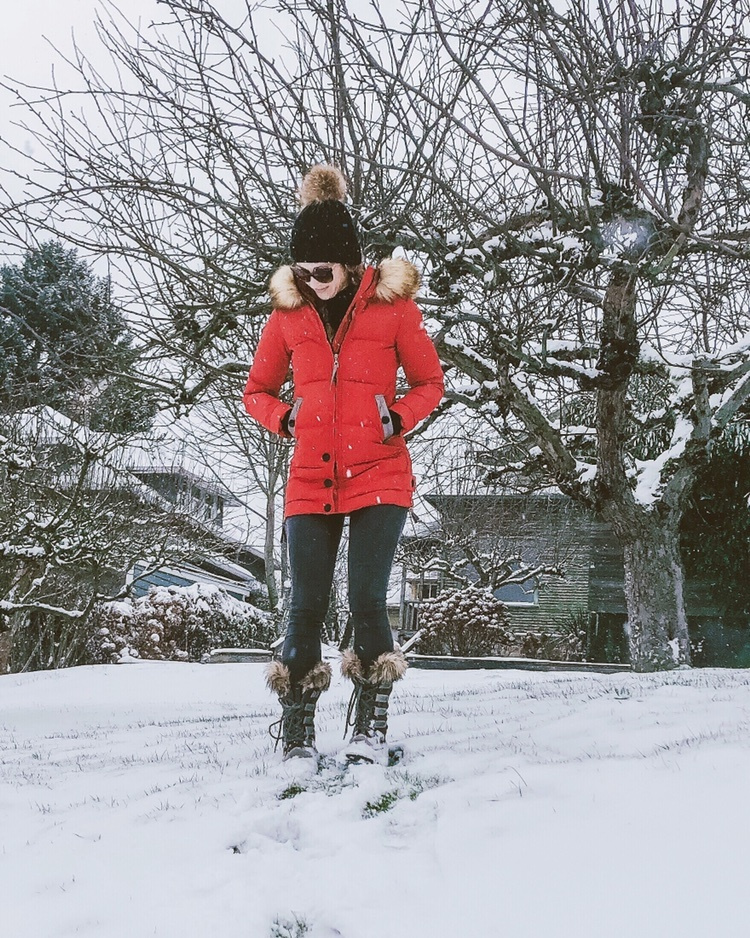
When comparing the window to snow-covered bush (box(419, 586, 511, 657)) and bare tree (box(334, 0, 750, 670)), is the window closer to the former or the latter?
snow-covered bush (box(419, 586, 511, 657))

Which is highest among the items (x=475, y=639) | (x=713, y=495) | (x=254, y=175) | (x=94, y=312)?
(x=254, y=175)

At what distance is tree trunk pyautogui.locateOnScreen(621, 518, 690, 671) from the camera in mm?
6812

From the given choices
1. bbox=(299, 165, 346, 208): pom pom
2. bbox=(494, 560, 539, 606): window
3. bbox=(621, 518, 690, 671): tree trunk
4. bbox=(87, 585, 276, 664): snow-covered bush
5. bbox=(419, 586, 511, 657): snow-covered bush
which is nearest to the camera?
bbox=(299, 165, 346, 208): pom pom

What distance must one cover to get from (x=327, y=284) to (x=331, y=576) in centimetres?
116

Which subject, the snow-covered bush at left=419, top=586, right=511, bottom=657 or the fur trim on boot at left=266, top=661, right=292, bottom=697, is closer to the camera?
the fur trim on boot at left=266, top=661, right=292, bottom=697

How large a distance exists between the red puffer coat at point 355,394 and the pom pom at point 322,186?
35 centimetres

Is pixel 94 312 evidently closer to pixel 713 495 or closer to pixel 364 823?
pixel 364 823

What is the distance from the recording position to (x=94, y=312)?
6.61 metres

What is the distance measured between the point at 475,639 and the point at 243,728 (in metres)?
11.6

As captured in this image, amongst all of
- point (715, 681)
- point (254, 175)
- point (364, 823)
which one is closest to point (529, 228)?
point (254, 175)

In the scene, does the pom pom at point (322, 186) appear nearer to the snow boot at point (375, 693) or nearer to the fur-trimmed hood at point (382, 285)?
the fur-trimmed hood at point (382, 285)

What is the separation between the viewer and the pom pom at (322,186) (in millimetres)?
3152

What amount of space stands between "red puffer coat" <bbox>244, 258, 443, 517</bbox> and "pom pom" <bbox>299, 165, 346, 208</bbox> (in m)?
0.35

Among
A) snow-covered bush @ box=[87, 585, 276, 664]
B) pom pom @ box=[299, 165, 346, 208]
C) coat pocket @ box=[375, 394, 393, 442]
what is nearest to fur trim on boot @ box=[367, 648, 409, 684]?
coat pocket @ box=[375, 394, 393, 442]
